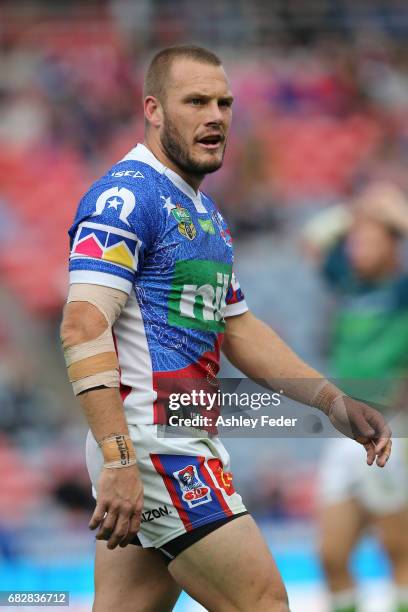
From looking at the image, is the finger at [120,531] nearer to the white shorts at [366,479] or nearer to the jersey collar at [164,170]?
the jersey collar at [164,170]

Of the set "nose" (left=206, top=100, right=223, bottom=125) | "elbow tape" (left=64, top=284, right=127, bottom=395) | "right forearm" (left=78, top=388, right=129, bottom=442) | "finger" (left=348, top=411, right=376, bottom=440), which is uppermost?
"nose" (left=206, top=100, right=223, bottom=125)

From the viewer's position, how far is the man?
330 cm

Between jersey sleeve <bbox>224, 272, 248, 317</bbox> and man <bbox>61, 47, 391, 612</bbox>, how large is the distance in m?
0.20

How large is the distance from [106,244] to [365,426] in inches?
40.2

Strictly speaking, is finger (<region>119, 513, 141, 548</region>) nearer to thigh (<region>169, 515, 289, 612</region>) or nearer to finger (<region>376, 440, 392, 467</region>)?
thigh (<region>169, 515, 289, 612</region>)

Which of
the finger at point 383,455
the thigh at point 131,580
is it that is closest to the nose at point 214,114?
the finger at point 383,455

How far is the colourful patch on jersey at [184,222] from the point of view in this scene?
11.7 ft

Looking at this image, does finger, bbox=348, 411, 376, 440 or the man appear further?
finger, bbox=348, 411, 376, 440

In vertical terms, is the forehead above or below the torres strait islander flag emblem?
above

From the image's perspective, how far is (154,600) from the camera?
3.69 metres

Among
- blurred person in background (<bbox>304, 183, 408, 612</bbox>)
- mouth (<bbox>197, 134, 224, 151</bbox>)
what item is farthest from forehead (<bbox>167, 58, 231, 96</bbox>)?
blurred person in background (<bbox>304, 183, 408, 612</bbox>)

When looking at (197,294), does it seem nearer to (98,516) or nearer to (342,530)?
(98,516)

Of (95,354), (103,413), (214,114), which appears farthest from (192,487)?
(214,114)

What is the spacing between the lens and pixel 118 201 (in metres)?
3.40
